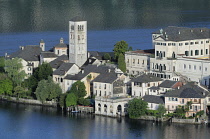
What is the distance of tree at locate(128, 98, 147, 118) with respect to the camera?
8062 cm

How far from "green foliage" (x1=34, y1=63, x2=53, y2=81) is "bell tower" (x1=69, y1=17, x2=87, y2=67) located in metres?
5.06

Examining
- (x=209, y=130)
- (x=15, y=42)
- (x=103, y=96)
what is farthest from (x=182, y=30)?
(x=15, y=42)

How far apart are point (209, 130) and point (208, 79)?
1218cm

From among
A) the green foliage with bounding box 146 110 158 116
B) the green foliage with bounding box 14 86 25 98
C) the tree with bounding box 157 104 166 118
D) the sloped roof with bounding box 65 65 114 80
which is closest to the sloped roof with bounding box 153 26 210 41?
the sloped roof with bounding box 65 65 114 80

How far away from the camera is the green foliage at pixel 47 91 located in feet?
294

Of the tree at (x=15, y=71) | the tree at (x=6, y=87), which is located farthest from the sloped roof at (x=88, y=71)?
the tree at (x=15, y=71)

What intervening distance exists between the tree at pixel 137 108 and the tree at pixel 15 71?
18521mm

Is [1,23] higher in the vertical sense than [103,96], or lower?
higher

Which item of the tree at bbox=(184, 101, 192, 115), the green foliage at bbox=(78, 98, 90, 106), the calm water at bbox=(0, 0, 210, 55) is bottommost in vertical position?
the tree at bbox=(184, 101, 192, 115)

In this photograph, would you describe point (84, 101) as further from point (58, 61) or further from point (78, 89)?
point (58, 61)

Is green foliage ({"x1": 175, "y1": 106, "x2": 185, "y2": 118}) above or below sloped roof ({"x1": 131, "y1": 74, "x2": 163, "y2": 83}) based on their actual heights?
below

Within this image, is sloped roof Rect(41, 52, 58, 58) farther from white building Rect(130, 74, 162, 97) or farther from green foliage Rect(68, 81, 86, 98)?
white building Rect(130, 74, 162, 97)

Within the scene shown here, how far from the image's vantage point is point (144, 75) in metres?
86.9

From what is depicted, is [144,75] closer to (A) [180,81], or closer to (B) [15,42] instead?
(A) [180,81]
